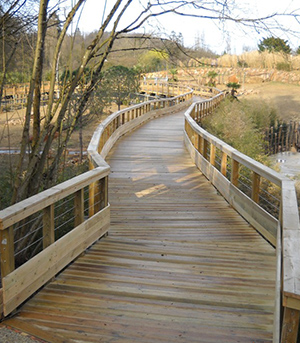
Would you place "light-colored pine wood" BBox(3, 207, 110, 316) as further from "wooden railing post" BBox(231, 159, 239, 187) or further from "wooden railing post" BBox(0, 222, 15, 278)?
"wooden railing post" BBox(231, 159, 239, 187)

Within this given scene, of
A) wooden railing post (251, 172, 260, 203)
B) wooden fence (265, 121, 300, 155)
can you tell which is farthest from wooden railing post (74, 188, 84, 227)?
wooden fence (265, 121, 300, 155)

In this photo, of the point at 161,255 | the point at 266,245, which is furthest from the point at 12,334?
the point at 266,245

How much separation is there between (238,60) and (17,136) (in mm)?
46506

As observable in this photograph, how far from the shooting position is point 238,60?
230 feet

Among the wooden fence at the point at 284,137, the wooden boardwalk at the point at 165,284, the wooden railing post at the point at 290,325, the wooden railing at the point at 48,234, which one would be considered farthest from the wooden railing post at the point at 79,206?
the wooden fence at the point at 284,137

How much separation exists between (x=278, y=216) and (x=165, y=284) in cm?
242

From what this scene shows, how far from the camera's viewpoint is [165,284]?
432 cm

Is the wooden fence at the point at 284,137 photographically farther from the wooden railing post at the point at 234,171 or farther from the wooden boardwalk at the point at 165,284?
the wooden boardwalk at the point at 165,284

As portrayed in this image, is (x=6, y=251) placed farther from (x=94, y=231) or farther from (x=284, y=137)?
(x=284, y=137)

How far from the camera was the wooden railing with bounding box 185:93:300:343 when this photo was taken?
2359 millimetres

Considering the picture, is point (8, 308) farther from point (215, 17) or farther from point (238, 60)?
point (238, 60)

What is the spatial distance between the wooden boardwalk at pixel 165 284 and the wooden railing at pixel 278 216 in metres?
0.22

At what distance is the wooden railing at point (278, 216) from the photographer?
2.36 metres

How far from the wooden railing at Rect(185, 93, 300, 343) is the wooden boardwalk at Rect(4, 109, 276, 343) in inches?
8.8
